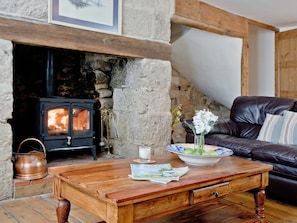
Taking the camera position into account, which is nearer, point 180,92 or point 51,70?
point 51,70

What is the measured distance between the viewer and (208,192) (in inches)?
67.8

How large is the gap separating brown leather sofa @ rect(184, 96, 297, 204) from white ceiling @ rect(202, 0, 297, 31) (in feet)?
4.34

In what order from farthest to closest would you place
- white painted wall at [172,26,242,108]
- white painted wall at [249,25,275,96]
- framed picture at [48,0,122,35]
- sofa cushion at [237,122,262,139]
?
white painted wall at [249,25,275,96]
white painted wall at [172,26,242,108]
sofa cushion at [237,122,262,139]
framed picture at [48,0,122,35]

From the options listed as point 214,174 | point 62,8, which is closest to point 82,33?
point 62,8

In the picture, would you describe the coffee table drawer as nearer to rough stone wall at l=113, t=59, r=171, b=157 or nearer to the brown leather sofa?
the brown leather sofa

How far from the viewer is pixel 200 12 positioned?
4.16 metres

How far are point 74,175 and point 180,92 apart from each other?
399cm

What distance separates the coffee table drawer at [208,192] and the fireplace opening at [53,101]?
1.89 metres

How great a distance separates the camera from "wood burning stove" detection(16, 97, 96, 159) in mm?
3084

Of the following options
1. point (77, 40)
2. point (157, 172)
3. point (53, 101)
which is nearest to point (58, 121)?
point (53, 101)

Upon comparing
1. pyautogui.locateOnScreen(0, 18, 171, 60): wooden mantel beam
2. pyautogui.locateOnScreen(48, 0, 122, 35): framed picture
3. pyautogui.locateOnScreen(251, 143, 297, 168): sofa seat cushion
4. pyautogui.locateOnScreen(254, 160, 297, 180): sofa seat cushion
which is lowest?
pyautogui.locateOnScreen(254, 160, 297, 180): sofa seat cushion

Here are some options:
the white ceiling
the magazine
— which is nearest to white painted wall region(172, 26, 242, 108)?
the white ceiling

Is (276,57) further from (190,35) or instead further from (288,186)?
(288,186)

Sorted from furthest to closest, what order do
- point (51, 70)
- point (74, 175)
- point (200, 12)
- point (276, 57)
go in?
point (276, 57), point (200, 12), point (51, 70), point (74, 175)
